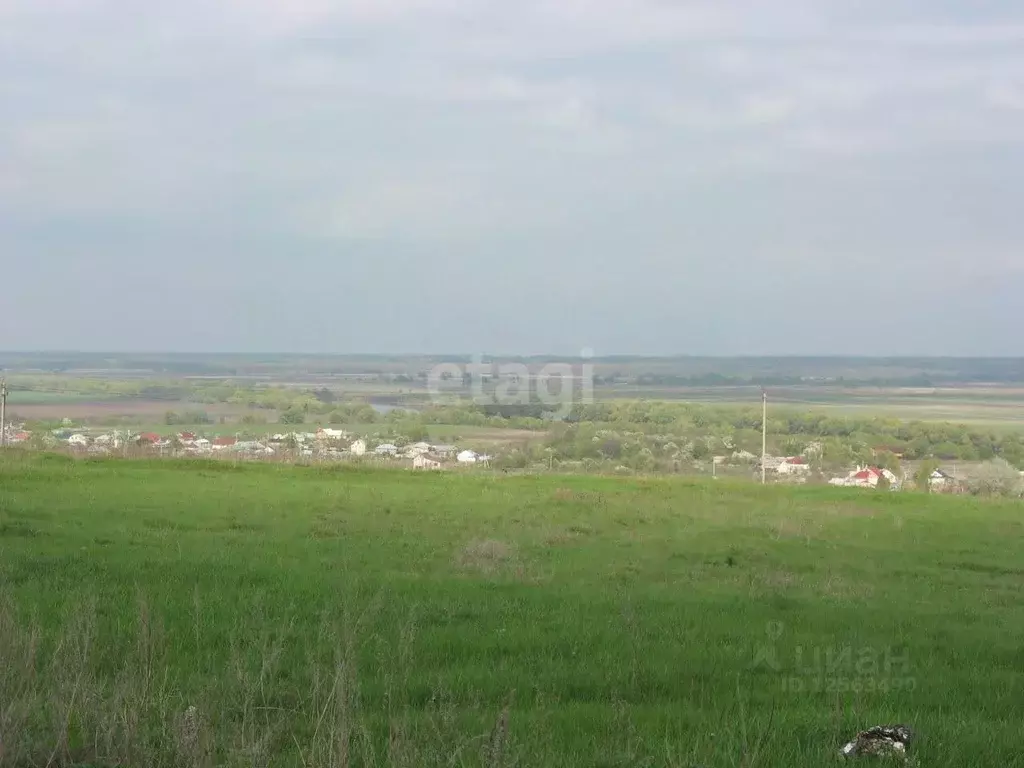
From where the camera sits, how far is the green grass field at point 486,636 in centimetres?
461

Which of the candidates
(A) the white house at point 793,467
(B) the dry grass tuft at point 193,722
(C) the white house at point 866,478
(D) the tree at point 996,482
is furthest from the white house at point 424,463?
(B) the dry grass tuft at point 193,722

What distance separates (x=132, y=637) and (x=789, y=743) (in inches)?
173

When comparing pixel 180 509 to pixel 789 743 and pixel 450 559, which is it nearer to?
pixel 450 559

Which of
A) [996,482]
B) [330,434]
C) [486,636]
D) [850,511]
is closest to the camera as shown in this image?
[486,636]

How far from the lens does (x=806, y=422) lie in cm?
3988

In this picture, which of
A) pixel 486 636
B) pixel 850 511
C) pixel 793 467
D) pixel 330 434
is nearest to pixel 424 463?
pixel 330 434

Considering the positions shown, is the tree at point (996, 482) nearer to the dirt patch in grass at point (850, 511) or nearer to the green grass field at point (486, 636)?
the dirt patch in grass at point (850, 511)

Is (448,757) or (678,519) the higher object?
(448,757)

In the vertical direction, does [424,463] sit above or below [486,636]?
below

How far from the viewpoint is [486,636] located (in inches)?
291

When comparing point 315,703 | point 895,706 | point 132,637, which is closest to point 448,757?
point 315,703

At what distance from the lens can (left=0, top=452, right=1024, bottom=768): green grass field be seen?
4613 mm

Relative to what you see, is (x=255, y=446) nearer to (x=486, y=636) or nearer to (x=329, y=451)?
(x=329, y=451)

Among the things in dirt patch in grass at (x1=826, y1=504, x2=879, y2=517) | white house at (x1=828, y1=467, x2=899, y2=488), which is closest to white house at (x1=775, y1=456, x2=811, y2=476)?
white house at (x1=828, y1=467, x2=899, y2=488)
